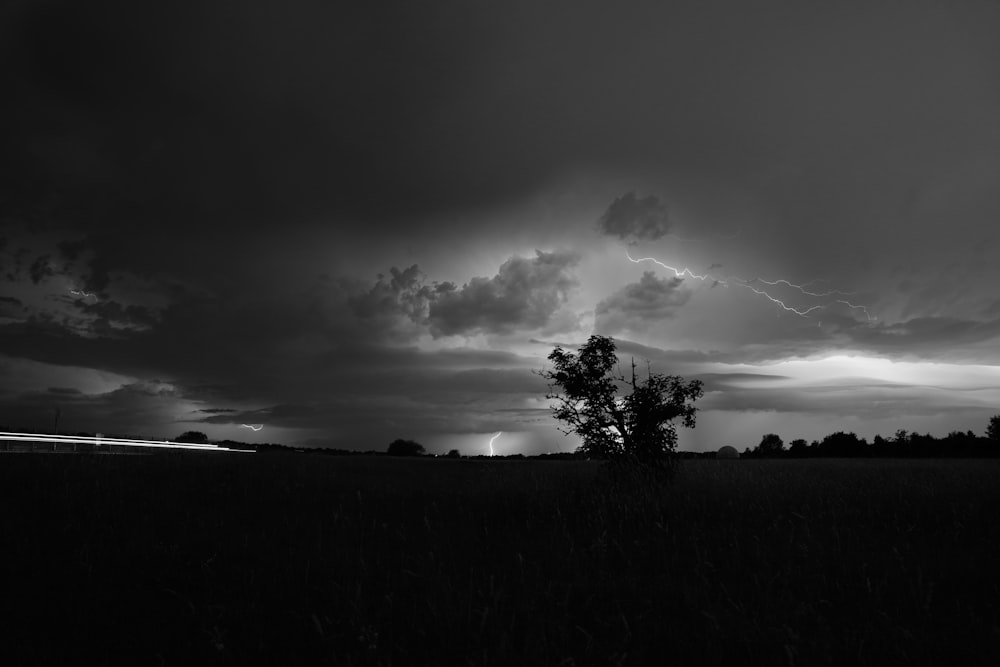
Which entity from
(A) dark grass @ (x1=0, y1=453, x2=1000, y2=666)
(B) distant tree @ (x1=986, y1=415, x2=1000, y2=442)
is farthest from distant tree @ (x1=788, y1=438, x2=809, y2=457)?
(A) dark grass @ (x1=0, y1=453, x2=1000, y2=666)

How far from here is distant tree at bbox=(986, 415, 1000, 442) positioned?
52188mm

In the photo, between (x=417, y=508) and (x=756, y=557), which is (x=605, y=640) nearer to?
(x=756, y=557)

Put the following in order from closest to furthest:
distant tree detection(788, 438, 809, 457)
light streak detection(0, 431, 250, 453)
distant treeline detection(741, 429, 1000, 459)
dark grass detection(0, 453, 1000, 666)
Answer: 1. dark grass detection(0, 453, 1000, 666)
2. light streak detection(0, 431, 250, 453)
3. distant treeline detection(741, 429, 1000, 459)
4. distant tree detection(788, 438, 809, 457)

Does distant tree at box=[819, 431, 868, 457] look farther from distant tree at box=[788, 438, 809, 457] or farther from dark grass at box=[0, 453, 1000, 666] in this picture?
dark grass at box=[0, 453, 1000, 666]

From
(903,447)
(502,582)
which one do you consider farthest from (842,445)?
(502,582)

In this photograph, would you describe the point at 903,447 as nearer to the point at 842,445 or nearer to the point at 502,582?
the point at 842,445

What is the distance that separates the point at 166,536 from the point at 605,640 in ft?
20.5

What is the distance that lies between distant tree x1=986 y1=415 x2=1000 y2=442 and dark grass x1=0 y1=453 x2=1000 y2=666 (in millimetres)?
58000

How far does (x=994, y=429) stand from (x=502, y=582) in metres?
68.5

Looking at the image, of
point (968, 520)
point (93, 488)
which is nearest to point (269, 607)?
point (93, 488)

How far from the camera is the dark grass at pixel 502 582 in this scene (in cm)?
386

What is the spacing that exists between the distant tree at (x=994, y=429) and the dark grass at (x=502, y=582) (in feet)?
190

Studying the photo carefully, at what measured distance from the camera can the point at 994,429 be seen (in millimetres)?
53031

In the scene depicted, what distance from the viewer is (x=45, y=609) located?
472 cm
